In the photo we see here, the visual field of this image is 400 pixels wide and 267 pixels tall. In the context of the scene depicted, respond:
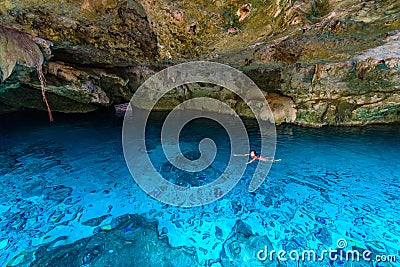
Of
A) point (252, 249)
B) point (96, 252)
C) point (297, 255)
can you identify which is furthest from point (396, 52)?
point (96, 252)

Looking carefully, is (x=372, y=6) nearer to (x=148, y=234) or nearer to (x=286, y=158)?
(x=286, y=158)

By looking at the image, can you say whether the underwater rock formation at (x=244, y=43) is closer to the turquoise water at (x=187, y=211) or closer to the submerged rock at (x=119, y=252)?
the turquoise water at (x=187, y=211)

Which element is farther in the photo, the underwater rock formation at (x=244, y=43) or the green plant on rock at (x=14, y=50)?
the green plant on rock at (x=14, y=50)

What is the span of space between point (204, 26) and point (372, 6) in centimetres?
479

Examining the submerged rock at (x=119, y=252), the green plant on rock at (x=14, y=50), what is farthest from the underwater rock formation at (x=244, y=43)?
the submerged rock at (x=119, y=252)

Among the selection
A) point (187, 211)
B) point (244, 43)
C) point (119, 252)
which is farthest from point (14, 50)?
point (244, 43)

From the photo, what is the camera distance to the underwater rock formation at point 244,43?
6.66 m

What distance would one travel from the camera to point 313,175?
7855 mm

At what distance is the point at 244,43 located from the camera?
8273 millimetres

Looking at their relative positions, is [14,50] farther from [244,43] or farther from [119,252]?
[244,43]

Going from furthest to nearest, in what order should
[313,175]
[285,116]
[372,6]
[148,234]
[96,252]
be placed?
[285,116] < [313,175] < [372,6] < [148,234] < [96,252]

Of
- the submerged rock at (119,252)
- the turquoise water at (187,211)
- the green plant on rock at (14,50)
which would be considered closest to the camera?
the submerged rock at (119,252)

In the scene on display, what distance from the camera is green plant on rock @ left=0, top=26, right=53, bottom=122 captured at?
7185mm

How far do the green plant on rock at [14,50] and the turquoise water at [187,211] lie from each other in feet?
11.6
